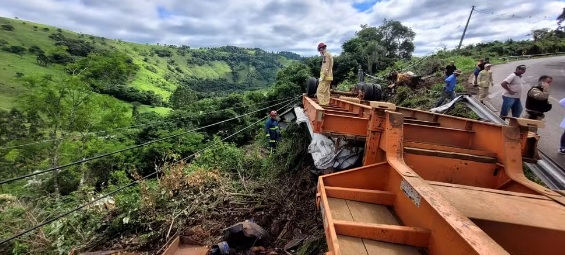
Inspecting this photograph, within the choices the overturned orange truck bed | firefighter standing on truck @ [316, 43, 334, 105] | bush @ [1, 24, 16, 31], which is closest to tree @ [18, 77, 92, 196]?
firefighter standing on truck @ [316, 43, 334, 105]

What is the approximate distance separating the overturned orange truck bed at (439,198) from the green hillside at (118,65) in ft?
73.1

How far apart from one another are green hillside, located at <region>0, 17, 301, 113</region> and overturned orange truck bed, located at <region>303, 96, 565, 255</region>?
2227 cm

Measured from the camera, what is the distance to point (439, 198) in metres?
2.04

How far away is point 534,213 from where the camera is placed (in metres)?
2.15

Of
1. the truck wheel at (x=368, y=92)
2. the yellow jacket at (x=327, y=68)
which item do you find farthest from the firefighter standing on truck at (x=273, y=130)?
the yellow jacket at (x=327, y=68)

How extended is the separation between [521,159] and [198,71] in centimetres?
15232

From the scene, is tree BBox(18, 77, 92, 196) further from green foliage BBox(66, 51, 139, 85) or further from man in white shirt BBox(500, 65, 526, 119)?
man in white shirt BBox(500, 65, 526, 119)

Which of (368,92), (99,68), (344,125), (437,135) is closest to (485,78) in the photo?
(368,92)

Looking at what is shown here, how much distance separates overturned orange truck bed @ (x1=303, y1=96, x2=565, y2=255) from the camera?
1.98m

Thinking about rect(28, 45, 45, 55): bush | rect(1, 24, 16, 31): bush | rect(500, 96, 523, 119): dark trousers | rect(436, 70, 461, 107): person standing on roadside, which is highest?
rect(1, 24, 16, 31): bush

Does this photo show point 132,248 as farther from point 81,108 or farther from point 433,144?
point 81,108

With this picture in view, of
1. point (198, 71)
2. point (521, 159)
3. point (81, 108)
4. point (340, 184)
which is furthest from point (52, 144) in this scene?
point (198, 71)

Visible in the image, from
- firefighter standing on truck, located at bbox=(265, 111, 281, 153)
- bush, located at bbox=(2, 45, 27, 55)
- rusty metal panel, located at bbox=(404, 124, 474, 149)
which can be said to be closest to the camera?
rusty metal panel, located at bbox=(404, 124, 474, 149)

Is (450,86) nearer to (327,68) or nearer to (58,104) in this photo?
(327,68)
